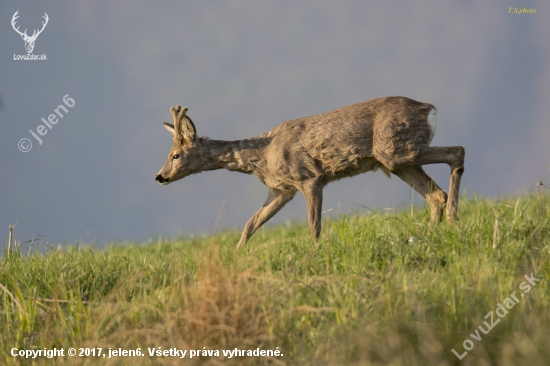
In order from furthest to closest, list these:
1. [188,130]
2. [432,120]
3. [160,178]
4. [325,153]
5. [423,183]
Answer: [160,178]
[188,130]
[423,183]
[325,153]
[432,120]

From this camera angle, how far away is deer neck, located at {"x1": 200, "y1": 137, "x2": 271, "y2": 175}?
9.77 meters

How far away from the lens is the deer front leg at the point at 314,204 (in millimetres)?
9086

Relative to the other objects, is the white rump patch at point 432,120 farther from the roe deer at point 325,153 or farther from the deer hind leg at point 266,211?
the deer hind leg at point 266,211

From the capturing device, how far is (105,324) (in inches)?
213

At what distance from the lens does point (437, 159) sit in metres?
8.98

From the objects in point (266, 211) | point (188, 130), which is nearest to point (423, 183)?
point (266, 211)

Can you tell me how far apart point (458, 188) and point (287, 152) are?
2.45 meters

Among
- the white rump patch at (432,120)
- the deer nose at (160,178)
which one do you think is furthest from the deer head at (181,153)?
the white rump patch at (432,120)

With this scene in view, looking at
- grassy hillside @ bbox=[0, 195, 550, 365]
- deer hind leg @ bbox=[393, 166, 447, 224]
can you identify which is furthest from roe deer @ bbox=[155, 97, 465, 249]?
grassy hillside @ bbox=[0, 195, 550, 365]

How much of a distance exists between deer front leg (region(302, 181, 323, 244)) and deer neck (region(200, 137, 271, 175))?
0.95m

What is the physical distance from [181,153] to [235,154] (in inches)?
32.6

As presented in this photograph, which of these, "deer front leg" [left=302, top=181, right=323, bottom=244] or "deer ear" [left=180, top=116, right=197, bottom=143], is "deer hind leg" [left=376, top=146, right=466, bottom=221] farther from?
"deer ear" [left=180, top=116, right=197, bottom=143]

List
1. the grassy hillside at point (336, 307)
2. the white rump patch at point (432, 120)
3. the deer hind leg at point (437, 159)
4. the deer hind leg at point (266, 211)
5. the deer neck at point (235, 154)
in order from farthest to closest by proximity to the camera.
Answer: the deer neck at point (235, 154) < the deer hind leg at point (266, 211) < the white rump patch at point (432, 120) < the deer hind leg at point (437, 159) < the grassy hillside at point (336, 307)

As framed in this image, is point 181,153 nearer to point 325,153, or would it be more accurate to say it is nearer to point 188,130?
point 188,130
